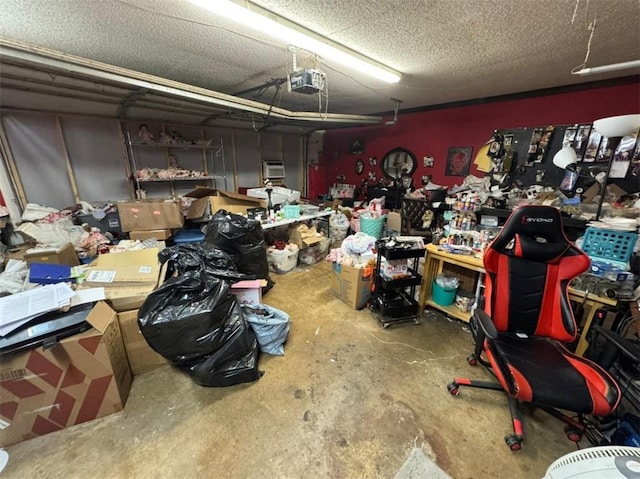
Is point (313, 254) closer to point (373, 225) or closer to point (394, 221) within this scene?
point (373, 225)

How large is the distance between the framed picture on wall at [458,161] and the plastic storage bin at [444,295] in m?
2.72

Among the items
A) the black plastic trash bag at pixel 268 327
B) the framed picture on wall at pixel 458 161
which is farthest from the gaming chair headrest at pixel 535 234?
the framed picture on wall at pixel 458 161

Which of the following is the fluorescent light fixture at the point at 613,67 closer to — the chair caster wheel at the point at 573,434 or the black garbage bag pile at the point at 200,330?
the chair caster wheel at the point at 573,434

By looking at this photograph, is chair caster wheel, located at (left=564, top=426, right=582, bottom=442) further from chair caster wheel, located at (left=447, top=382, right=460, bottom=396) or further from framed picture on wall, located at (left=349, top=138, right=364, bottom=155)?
framed picture on wall, located at (left=349, top=138, right=364, bottom=155)

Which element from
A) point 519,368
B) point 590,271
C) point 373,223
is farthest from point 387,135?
point 519,368

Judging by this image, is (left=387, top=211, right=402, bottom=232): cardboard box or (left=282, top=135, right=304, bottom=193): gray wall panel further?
(left=282, top=135, right=304, bottom=193): gray wall panel

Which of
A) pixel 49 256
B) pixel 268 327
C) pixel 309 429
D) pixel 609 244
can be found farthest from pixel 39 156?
pixel 609 244

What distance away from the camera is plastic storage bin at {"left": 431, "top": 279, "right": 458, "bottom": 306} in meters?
2.31

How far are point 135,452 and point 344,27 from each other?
294cm

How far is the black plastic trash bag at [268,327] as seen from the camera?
188cm

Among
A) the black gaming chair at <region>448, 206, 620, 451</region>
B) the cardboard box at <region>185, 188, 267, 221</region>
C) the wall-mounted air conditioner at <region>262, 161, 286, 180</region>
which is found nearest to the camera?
the black gaming chair at <region>448, 206, 620, 451</region>

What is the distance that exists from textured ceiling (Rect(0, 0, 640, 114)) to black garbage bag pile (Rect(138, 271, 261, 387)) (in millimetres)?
1811

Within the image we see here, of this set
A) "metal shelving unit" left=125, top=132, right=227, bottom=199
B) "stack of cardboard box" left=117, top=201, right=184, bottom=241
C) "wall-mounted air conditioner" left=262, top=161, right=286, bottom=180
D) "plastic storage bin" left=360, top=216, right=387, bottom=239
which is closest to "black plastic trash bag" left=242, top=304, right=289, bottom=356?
"stack of cardboard box" left=117, top=201, right=184, bottom=241

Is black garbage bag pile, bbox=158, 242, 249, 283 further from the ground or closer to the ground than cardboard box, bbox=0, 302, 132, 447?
further from the ground
